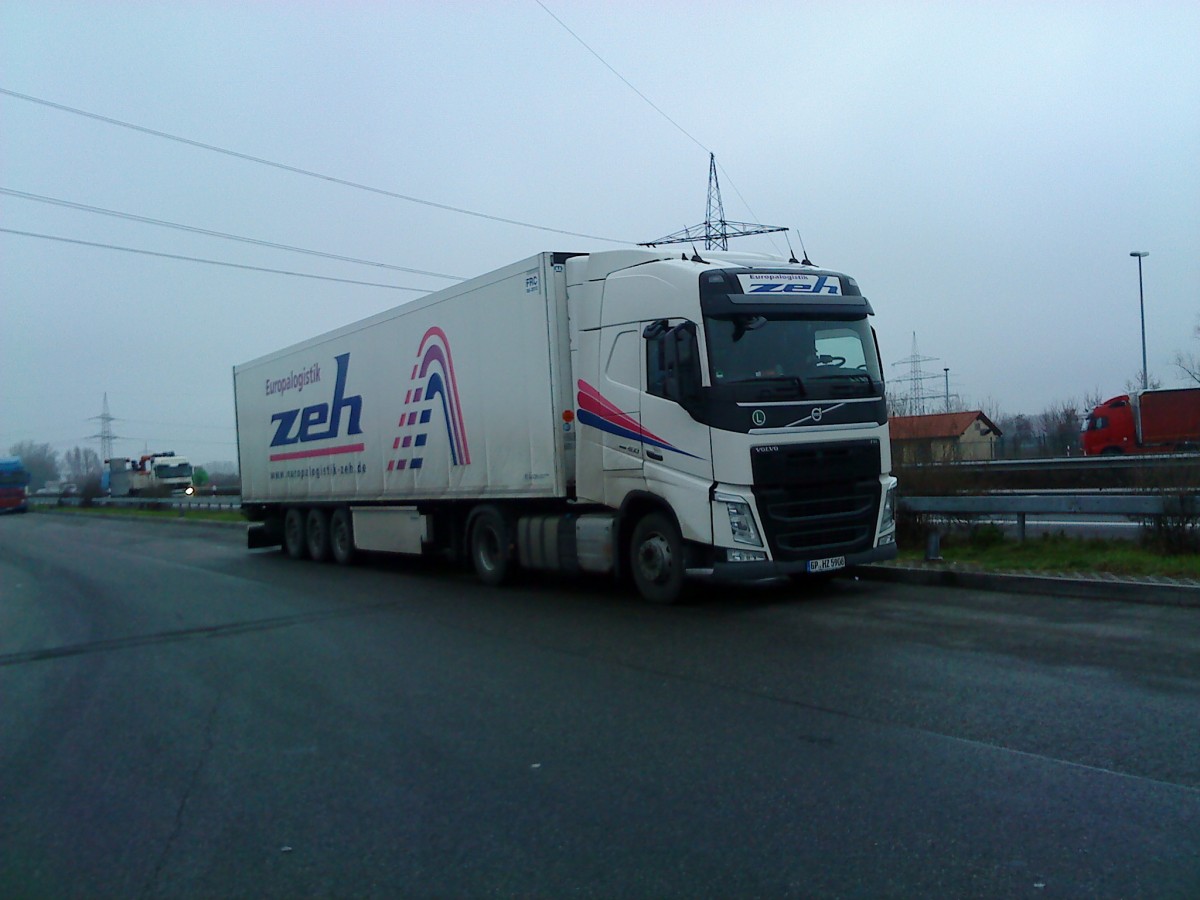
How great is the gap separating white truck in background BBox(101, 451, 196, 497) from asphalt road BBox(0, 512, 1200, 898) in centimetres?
5243

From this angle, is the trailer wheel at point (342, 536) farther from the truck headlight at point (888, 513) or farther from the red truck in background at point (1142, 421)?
the red truck in background at point (1142, 421)

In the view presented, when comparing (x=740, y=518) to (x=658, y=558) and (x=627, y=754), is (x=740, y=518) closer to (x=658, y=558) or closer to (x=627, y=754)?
(x=658, y=558)

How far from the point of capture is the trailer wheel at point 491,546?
1353cm

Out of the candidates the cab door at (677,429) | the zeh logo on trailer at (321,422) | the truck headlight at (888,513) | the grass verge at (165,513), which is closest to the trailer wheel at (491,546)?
the cab door at (677,429)

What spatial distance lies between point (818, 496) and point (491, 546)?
5.19m

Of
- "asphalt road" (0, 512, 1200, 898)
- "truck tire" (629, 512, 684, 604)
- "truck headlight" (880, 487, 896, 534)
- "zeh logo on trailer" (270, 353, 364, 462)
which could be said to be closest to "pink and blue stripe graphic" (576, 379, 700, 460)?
"truck tire" (629, 512, 684, 604)

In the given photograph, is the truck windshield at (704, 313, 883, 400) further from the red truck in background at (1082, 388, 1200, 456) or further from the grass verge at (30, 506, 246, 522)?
the grass verge at (30, 506, 246, 522)

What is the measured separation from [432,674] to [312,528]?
39.2 ft

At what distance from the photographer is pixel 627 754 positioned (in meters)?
5.85

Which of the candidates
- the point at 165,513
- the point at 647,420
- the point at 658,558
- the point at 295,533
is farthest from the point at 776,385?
the point at 165,513

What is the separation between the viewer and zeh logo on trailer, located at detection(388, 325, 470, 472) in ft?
46.7

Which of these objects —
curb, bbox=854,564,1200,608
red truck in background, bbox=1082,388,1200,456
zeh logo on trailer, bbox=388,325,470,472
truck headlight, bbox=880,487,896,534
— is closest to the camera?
curb, bbox=854,564,1200,608

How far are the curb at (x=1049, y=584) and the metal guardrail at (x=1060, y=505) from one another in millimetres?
1353

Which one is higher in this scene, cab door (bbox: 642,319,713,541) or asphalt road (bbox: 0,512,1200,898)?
cab door (bbox: 642,319,713,541)
